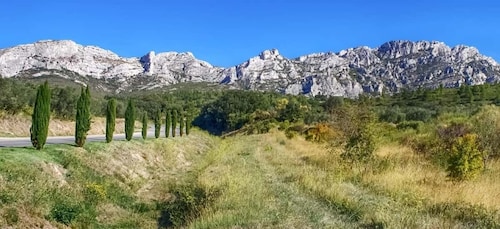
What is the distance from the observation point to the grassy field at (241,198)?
10.6m

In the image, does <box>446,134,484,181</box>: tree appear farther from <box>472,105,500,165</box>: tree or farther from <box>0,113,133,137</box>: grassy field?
<box>0,113,133,137</box>: grassy field

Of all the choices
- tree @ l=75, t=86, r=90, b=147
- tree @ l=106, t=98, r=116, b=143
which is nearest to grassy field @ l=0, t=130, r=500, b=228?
tree @ l=75, t=86, r=90, b=147

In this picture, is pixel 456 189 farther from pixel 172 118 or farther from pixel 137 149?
pixel 172 118

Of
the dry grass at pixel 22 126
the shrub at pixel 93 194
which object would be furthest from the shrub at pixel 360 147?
the dry grass at pixel 22 126

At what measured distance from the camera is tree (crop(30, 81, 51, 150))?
60.4ft

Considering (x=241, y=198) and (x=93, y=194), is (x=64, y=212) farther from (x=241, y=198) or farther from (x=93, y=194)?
(x=241, y=198)

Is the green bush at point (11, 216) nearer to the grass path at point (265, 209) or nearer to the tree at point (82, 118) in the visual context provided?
the grass path at point (265, 209)

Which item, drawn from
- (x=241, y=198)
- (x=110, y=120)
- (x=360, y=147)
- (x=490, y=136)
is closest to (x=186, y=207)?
(x=241, y=198)

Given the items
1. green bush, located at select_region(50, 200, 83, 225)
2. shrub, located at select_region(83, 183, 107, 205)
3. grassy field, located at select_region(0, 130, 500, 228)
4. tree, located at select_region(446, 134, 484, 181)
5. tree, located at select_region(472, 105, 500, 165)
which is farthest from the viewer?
tree, located at select_region(472, 105, 500, 165)

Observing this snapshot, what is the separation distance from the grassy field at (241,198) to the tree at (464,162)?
0.47 m

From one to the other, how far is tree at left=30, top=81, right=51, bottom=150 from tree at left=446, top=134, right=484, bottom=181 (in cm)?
1586

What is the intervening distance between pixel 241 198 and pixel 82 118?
1278 cm

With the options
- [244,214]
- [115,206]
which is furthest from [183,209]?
[244,214]

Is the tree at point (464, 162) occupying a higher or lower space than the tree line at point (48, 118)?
lower
